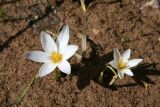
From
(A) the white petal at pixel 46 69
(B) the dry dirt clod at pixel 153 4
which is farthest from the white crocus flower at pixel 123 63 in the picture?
(B) the dry dirt clod at pixel 153 4

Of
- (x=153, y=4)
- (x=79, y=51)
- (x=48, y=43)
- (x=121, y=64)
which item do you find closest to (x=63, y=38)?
(x=48, y=43)

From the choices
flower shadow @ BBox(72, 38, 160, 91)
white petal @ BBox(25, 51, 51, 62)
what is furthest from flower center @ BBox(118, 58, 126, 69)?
white petal @ BBox(25, 51, 51, 62)

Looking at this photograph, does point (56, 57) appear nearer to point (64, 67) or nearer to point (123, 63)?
point (64, 67)

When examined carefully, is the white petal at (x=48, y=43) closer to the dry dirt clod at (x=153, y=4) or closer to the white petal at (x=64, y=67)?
the white petal at (x=64, y=67)

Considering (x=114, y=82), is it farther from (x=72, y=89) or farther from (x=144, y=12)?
(x=144, y=12)

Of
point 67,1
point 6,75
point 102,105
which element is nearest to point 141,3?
point 67,1

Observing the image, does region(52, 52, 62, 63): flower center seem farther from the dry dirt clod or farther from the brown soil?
the dry dirt clod
